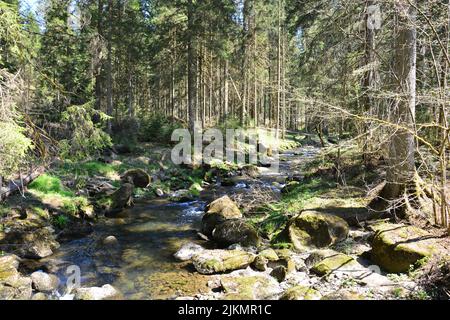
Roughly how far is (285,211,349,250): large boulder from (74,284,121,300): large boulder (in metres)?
4.20

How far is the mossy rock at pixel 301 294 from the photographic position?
6.19 meters

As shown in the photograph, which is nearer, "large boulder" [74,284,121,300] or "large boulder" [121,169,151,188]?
"large boulder" [74,284,121,300]

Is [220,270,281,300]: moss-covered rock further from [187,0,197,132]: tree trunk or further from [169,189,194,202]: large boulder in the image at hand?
[187,0,197,132]: tree trunk

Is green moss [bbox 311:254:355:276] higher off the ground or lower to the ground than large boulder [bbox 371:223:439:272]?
lower

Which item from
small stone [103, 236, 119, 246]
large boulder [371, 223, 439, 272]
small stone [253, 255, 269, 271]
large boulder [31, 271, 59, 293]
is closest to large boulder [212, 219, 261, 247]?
small stone [253, 255, 269, 271]

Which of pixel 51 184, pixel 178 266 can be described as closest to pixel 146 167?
pixel 51 184

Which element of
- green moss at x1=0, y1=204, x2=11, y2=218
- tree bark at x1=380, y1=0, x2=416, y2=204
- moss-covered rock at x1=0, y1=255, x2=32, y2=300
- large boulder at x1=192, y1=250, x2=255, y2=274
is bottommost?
moss-covered rock at x1=0, y1=255, x2=32, y2=300

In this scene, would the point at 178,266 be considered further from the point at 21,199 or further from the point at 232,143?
the point at 232,143

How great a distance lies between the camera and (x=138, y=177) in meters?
17.8

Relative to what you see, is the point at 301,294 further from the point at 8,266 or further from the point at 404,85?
the point at 8,266

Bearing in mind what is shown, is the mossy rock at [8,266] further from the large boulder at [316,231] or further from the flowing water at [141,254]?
the large boulder at [316,231]

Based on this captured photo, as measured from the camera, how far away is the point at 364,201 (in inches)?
444

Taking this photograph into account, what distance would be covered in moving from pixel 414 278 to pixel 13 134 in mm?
7400

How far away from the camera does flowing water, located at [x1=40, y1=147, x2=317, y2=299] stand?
25.4ft
